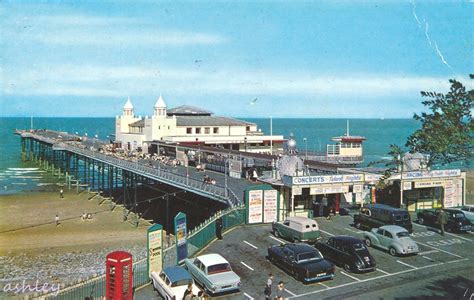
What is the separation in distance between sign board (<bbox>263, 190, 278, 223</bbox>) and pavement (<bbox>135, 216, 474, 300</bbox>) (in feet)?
6.05

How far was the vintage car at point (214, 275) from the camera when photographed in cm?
1791

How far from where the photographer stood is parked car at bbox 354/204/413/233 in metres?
26.2

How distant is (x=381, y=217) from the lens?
2683 centimetres

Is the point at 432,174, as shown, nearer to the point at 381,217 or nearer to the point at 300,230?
the point at 381,217

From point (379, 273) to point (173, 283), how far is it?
30.3 ft

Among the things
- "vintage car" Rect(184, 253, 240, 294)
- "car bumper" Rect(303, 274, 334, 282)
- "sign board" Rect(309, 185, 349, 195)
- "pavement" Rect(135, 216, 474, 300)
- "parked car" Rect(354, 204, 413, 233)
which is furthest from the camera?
"sign board" Rect(309, 185, 349, 195)

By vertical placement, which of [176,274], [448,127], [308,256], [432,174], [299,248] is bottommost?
[176,274]

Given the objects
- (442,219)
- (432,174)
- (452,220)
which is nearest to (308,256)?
(442,219)

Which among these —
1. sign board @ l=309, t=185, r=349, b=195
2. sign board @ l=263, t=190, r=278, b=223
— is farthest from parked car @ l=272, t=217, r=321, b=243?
sign board @ l=309, t=185, r=349, b=195

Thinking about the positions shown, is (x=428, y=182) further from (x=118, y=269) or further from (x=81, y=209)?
(x=81, y=209)

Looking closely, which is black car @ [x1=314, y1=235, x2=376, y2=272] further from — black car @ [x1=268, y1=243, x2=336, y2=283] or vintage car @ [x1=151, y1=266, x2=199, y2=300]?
vintage car @ [x1=151, y1=266, x2=199, y2=300]

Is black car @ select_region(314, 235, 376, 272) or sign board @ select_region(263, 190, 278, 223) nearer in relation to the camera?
black car @ select_region(314, 235, 376, 272)

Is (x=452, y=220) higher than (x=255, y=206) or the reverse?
the reverse

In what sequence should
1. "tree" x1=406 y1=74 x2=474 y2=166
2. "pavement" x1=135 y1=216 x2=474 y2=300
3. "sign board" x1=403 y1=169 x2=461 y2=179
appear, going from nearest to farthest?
"tree" x1=406 y1=74 x2=474 y2=166 < "pavement" x1=135 y1=216 x2=474 y2=300 < "sign board" x1=403 y1=169 x2=461 y2=179
